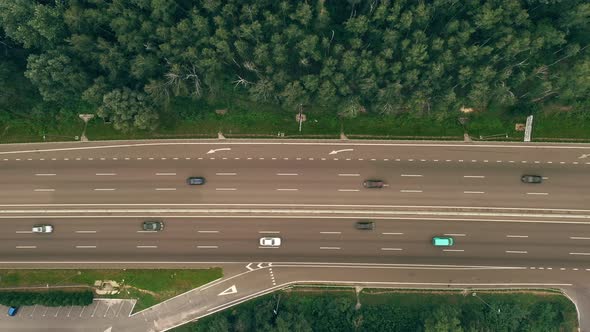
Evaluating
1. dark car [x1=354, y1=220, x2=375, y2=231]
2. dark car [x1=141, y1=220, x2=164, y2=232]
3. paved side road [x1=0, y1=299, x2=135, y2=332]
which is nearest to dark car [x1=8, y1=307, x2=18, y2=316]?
paved side road [x1=0, y1=299, x2=135, y2=332]

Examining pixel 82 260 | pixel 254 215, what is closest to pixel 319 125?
pixel 254 215

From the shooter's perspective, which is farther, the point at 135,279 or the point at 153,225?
the point at 135,279

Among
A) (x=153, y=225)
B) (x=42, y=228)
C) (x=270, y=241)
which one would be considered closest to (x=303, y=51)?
(x=270, y=241)

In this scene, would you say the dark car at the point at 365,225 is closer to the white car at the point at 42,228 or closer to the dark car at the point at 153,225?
the dark car at the point at 153,225

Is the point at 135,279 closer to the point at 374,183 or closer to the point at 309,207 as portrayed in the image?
the point at 309,207

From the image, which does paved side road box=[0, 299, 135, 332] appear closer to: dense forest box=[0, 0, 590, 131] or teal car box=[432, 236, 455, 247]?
dense forest box=[0, 0, 590, 131]

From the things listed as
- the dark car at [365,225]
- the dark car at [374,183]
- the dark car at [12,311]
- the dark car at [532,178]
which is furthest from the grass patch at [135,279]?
the dark car at [532,178]
